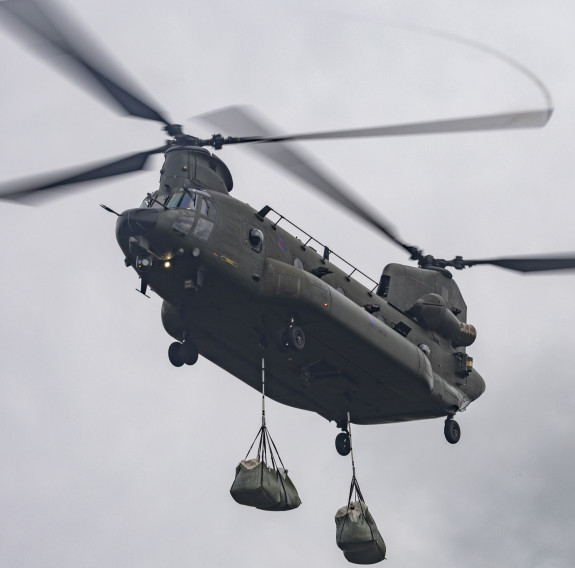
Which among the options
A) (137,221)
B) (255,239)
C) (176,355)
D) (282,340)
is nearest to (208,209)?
(255,239)

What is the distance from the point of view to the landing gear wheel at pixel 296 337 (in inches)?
1046

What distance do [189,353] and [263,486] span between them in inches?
183

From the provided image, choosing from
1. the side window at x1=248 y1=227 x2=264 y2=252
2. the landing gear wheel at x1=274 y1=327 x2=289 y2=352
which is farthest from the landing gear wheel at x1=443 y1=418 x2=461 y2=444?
the side window at x1=248 y1=227 x2=264 y2=252

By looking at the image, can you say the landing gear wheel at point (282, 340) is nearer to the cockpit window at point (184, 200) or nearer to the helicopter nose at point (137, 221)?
the cockpit window at point (184, 200)

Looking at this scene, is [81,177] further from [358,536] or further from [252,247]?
[358,536]

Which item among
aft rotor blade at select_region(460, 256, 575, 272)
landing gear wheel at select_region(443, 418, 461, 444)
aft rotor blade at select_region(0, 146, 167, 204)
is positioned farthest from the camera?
landing gear wheel at select_region(443, 418, 461, 444)

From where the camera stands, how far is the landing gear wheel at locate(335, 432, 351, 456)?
107ft

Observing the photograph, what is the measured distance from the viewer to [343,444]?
1292 inches

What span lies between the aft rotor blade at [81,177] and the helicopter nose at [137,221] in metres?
1.27

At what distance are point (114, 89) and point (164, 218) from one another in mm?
3248

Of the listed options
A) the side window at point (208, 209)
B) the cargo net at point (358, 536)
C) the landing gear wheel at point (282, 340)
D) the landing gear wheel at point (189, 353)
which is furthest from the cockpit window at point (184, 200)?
the cargo net at point (358, 536)

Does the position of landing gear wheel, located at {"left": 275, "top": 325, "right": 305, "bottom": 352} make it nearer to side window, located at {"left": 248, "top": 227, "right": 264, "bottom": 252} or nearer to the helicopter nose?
side window, located at {"left": 248, "top": 227, "right": 264, "bottom": 252}

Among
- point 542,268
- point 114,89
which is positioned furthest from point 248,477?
point 542,268

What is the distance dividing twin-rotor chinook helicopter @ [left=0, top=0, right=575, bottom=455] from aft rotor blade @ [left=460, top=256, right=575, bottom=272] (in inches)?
1.7
